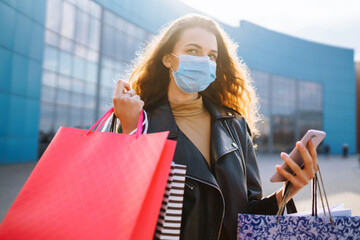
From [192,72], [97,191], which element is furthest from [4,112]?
[97,191]

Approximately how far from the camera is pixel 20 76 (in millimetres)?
13609

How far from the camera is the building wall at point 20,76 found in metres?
12.8

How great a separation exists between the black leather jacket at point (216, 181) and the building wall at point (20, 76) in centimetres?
1364

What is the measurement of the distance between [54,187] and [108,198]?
0.76 ft

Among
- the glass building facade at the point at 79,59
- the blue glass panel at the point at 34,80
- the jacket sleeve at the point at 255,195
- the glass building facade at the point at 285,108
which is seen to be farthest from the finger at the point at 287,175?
the glass building facade at the point at 285,108

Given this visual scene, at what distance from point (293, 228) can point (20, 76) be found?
590 inches

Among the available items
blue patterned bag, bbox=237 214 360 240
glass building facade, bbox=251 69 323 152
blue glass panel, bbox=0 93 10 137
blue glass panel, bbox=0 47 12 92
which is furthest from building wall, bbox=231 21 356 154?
blue patterned bag, bbox=237 214 360 240

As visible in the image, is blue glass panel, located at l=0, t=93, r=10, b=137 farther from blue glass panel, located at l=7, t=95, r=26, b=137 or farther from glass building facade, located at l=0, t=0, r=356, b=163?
blue glass panel, located at l=7, t=95, r=26, b=137

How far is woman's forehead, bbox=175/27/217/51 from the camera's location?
1.77m

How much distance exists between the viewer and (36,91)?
577 inches

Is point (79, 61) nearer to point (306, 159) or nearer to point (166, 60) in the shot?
point (166, 60)

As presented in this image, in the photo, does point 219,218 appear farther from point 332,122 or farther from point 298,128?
point 332,122

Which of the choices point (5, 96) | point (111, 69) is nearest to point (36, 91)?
point (5, 96)

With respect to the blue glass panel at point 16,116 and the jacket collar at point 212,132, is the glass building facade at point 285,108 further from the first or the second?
the jacket collar at point 212,132
